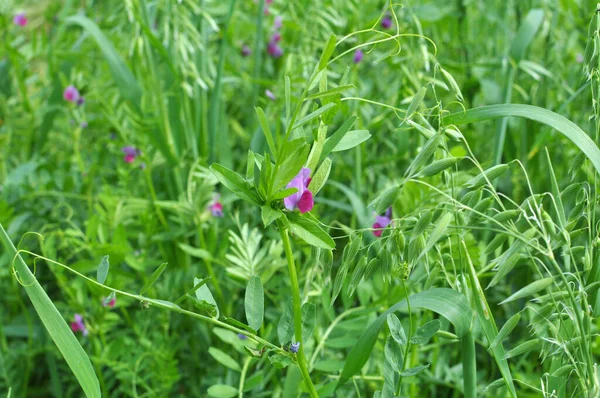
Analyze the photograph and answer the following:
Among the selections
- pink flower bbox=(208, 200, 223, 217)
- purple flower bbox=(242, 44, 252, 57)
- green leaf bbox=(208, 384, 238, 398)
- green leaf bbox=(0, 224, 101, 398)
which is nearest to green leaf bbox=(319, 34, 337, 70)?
green leaf bbox=(0, 224, 101, 398)

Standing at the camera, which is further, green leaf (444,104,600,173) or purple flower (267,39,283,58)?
purple flower (267,39,283,58)

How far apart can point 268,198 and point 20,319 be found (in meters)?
0.95

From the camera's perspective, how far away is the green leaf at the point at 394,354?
77 cm

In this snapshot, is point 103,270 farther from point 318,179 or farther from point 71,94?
point 71,94

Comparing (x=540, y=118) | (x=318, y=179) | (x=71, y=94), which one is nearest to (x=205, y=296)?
(x=318, y=179)

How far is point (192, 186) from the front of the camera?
1.39m

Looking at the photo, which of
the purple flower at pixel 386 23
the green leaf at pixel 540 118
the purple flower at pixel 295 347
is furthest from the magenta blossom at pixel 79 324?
the purple flower at pixel 386 23

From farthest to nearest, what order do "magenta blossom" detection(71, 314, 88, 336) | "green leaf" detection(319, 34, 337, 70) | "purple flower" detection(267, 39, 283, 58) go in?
"purple flower" detection(267, 39, 283, 58)
"magenta blossom" detection(71, 314, 88, 336)
"green leaf" detection(319, 34, 337, 70)

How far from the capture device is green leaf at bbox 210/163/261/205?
0.69m

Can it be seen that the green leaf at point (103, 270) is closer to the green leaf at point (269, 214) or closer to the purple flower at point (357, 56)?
the green leaf at point (269, 214)

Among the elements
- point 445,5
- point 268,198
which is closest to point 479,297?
point 268,198

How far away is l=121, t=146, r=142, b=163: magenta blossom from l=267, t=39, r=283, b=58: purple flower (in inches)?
19.1

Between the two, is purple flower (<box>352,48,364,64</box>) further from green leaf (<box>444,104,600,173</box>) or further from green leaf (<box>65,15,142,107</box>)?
green leaf (<box>444,104,600,173</box>)

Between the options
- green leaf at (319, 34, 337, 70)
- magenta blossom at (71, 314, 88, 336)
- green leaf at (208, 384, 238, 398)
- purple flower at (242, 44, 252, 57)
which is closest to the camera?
green leaf at (319, 34, 337, 70)
